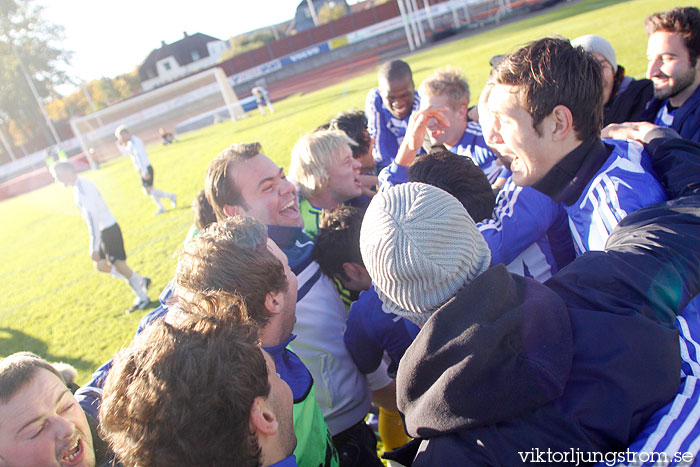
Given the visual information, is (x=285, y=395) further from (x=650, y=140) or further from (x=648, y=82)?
(x=648, y=82)

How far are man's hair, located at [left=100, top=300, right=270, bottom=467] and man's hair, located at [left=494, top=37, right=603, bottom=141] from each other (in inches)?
59.4

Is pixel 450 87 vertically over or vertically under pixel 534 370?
over

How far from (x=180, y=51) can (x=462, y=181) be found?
80856mm

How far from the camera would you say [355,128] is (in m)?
4.40

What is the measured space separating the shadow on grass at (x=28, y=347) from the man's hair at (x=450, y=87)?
5411 millimetres

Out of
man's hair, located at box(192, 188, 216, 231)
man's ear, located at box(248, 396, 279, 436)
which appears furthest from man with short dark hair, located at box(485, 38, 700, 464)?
man's hair, located at box(192, 188, 216, 231)

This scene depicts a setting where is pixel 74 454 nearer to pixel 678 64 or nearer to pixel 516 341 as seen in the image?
pixel 516 341

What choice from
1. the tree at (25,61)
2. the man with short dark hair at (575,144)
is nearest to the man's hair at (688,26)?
the man with short dark hair at (575,144)

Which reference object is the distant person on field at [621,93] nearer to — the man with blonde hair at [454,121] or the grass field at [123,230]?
the man with blonde hair at [454,121]

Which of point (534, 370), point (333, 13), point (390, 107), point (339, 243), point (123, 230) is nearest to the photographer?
point (534, 370)

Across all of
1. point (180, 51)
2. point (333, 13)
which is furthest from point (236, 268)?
point (180, 51)

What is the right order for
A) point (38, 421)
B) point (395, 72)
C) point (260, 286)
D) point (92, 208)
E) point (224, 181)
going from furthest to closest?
point (92, 208) < point (395, 72) < point (224, 181) < point (260, 286) < point (38, 421)

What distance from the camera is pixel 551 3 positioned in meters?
29.2

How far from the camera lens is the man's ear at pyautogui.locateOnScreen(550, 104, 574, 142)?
177 cm
